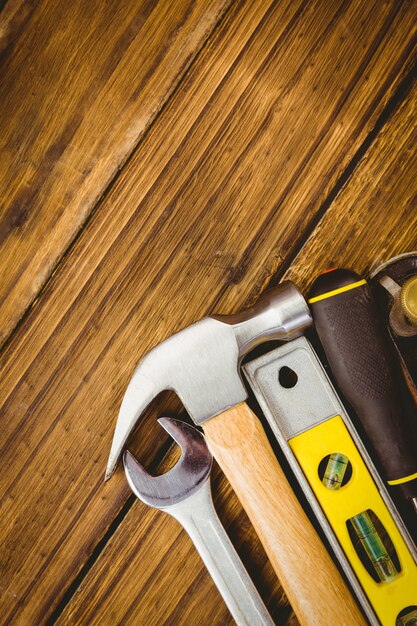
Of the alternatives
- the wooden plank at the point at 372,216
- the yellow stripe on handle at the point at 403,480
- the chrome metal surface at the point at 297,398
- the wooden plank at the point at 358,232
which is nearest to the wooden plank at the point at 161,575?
the wooden plank at the point at 358,232

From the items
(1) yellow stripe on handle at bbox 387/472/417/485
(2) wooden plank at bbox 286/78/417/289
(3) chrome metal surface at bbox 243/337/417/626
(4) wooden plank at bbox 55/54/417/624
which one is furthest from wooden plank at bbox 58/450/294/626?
(2) wooden plank at bbox 286/78/417/289

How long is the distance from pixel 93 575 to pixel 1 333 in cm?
45

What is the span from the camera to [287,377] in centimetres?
73

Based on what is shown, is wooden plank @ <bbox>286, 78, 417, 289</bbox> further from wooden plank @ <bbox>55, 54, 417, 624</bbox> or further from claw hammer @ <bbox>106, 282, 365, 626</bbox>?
claw hammer @ <bbox>106, 282, 365, 626</bbox>

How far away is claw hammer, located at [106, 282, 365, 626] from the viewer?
660 mm

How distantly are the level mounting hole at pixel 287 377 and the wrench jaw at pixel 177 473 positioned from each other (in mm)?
165

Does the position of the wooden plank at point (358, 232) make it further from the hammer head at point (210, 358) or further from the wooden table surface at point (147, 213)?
the hammer head at point (210, 358)

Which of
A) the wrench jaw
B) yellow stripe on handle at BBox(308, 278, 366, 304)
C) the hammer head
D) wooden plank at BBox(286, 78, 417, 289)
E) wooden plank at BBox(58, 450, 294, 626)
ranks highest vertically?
wooden plank at BBox(286, 78, 417, 289)

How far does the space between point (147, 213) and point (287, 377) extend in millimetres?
370

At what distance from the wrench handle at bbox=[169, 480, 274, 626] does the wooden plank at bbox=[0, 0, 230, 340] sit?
1.44 ft

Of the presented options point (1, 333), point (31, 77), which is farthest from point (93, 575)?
point (31, 77)

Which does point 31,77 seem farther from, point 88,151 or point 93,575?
point 93,575

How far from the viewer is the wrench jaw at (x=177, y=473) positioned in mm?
697

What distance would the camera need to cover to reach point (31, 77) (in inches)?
29.1
